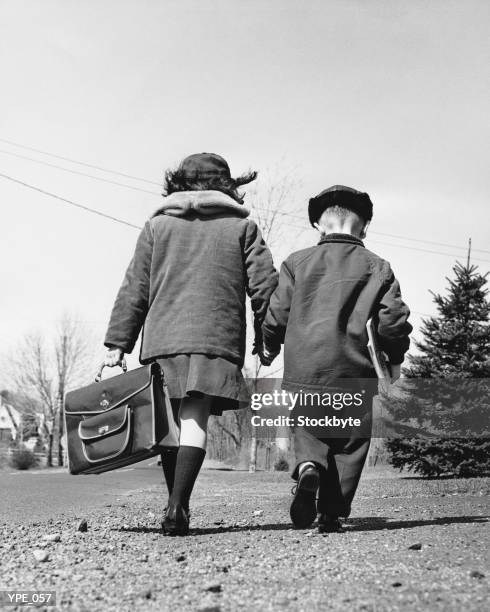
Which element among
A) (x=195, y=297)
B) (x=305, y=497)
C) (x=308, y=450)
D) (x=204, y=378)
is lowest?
(x=305, y=497)

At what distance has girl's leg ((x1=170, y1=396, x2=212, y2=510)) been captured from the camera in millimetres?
3658

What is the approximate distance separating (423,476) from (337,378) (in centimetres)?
1150

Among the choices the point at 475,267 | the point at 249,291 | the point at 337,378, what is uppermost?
the point at 475,267

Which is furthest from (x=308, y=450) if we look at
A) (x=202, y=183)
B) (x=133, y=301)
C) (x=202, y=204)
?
(x=202, y=183)

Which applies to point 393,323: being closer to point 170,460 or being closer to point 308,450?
point 308,450

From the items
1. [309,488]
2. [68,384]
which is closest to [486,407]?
[309,488]

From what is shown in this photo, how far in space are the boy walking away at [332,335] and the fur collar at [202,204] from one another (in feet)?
1.39

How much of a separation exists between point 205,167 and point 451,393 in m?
11.3

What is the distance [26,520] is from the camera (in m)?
5.31

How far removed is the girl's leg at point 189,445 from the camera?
366cm

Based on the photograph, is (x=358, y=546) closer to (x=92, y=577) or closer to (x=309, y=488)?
(x=309, y=488)

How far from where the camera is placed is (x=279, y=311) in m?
4.10

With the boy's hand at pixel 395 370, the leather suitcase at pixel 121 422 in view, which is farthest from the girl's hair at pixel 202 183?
the boy's hand at pixel 395 370

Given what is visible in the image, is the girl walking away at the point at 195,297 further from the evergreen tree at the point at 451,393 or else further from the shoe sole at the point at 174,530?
the evergreen tree at the point at 451,393
